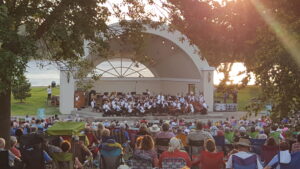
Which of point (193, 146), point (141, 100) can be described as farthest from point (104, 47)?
point (141, 100)

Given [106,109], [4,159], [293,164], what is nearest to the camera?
[293,164]

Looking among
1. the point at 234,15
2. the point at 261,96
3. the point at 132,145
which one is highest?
the point at 234,15

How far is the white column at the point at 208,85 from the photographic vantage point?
33397 millimetres

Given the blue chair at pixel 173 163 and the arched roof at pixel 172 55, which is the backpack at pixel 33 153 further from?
the arched roof at pixel 172 55

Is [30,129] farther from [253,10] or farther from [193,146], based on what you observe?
[253,10]

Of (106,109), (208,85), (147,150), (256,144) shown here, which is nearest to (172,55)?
(208,85)

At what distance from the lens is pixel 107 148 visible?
9219 millimetres

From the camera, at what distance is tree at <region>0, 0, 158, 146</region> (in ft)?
32.8

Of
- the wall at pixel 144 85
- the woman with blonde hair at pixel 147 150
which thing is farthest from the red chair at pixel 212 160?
the wall at pixel 144 85

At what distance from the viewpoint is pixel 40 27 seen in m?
12.0

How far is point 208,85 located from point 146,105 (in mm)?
6417

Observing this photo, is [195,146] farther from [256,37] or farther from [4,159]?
[4,159]

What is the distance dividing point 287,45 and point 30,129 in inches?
394

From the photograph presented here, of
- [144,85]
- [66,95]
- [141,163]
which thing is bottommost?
[141,163]
